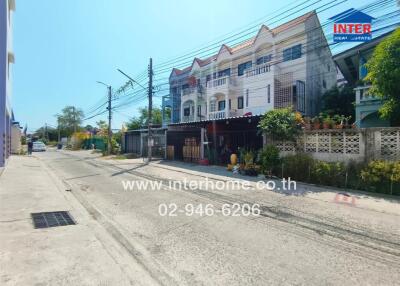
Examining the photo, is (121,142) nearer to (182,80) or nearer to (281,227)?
(182,80)

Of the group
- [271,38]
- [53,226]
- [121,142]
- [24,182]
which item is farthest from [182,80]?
[53,226]

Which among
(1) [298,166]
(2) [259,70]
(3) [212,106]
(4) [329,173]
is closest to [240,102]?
(3) [212,106]

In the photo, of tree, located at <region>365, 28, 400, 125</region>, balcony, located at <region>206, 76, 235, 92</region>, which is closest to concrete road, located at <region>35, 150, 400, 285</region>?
tree, located at <region>365, 28, 400, 125</region>

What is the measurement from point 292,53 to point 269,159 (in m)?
13.6

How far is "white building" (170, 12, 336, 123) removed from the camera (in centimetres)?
2189

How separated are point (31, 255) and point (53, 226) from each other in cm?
164

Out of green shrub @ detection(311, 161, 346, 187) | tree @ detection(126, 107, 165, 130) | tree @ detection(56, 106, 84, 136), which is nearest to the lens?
green shrub @ detection(311, 161, 346, 187)

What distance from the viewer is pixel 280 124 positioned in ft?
40.9

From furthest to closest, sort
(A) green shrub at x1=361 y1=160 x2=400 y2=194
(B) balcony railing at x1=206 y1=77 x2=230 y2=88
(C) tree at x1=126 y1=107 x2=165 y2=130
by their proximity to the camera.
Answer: (C) tree at x1=126 y1=107 x2=165 y2=130, (B) balcony railing at x1=206 y1=77 x2=230 y2=88, (A) green shrub at x1=361 y1=160 x2=400 y2=194

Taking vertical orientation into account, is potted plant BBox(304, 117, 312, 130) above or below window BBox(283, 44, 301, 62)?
below

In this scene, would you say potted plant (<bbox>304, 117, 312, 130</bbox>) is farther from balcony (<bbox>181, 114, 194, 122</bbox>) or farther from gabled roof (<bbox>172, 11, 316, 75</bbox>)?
balcony (<bbox>181, 114, 194, 122</bbox>)

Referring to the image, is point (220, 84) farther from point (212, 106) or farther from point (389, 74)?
point (389, 74)

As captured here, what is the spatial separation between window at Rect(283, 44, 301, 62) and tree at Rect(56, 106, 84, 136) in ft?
244

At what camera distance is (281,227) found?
570 cm
